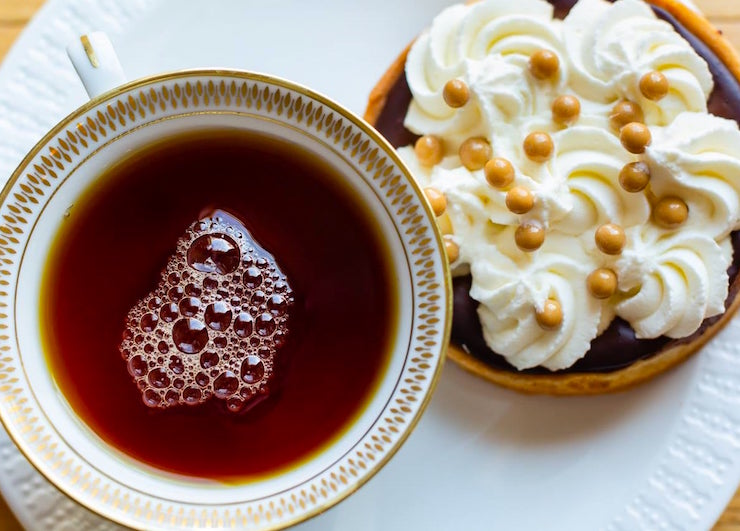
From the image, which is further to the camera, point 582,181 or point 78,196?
point 582,181

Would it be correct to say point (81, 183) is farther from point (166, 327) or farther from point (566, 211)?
point (566, 211)

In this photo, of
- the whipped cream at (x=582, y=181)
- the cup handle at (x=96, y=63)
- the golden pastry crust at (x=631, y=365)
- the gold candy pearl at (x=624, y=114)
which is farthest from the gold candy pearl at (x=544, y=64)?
the cup handle at (x=96, y=63)

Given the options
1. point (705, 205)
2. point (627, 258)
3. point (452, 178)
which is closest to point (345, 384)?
point (452, 178)

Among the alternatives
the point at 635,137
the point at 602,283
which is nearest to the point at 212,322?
the point at 602,283

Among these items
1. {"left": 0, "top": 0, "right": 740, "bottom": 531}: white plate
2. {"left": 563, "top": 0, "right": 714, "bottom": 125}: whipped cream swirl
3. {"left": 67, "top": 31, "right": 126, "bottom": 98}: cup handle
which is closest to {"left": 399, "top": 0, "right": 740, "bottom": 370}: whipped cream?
{"left": 563, "top": 0, "right": 714, "bottom": 125}: whipped cream swirl

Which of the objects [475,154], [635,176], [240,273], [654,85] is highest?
[654,85]

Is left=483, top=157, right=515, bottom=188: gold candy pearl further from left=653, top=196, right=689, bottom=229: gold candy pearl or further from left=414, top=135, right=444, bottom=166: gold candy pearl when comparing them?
left=653, top=196, right=689, bottom=229: gold candy pearl

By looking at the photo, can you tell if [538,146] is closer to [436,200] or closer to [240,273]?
[436,200]
